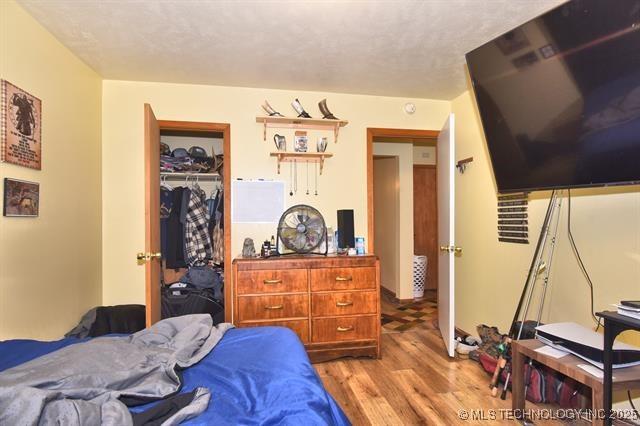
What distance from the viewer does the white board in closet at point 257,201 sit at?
3039 millimetres

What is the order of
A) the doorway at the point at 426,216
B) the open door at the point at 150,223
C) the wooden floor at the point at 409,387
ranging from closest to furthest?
the wooden floor at the point at 409,387, the open door at the point at 150,223, the doorway at the point at 426,216

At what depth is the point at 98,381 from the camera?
1.03 m

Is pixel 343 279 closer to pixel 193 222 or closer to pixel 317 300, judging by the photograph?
pixel 317 300

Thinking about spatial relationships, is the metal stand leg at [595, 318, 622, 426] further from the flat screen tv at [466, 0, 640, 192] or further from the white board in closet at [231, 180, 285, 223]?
the white board in closet at [231, 180, 285, 223]

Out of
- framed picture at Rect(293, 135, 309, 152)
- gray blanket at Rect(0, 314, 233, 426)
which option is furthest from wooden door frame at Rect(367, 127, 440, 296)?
gray blanket at Rect(0, 314, 233, 426)

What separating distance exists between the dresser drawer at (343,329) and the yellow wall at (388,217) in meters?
1.94

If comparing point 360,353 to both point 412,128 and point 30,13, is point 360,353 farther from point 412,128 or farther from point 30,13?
point 30,13

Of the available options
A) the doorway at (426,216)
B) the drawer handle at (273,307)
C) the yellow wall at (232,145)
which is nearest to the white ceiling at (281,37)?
the yellow wall at (232,145)

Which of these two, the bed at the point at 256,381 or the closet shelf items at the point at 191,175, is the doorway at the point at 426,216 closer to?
the closet shelf items at the point at 191,175

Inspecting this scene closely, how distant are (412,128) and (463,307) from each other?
1.90 meters

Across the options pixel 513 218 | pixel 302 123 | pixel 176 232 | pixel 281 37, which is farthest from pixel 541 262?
pixel 176 232

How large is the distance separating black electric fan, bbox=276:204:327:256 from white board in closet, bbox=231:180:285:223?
9.6 inches

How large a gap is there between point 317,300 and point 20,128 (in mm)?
2228

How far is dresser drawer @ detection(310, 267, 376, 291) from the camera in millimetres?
2711
